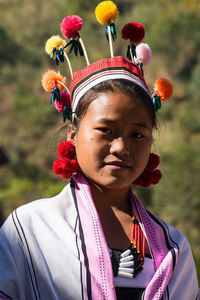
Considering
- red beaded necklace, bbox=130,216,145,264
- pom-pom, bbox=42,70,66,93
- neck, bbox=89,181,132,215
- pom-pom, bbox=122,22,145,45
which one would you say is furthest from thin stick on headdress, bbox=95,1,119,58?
red beaded necklace, bbox=130,216,145,264

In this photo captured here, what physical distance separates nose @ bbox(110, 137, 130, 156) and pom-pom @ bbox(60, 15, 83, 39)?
24.4 inches

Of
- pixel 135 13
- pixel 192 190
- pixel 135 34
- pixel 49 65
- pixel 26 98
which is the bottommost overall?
pixel 192 190

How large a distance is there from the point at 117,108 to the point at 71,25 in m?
0.54

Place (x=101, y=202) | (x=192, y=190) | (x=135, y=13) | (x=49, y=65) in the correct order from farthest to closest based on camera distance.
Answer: (x=135, y=13) < (x=49, y=65) < (x=192, y=190) < (x=101, y=202)

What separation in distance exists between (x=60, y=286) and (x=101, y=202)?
377 mm

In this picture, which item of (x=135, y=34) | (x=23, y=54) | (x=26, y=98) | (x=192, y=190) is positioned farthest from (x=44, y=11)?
(x=135, y=34)

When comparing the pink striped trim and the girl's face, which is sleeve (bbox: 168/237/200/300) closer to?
the pink striped trim

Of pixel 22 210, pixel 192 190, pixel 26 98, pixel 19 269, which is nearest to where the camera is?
pixel 19 269

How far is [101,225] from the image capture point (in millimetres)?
1596

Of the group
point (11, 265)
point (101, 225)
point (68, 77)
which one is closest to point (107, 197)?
point (101, 225)

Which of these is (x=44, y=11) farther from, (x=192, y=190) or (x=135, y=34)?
(x=135, y=34)

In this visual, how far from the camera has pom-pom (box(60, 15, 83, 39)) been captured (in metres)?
1.89

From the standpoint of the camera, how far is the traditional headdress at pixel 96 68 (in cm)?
174

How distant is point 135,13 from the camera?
2003cm
